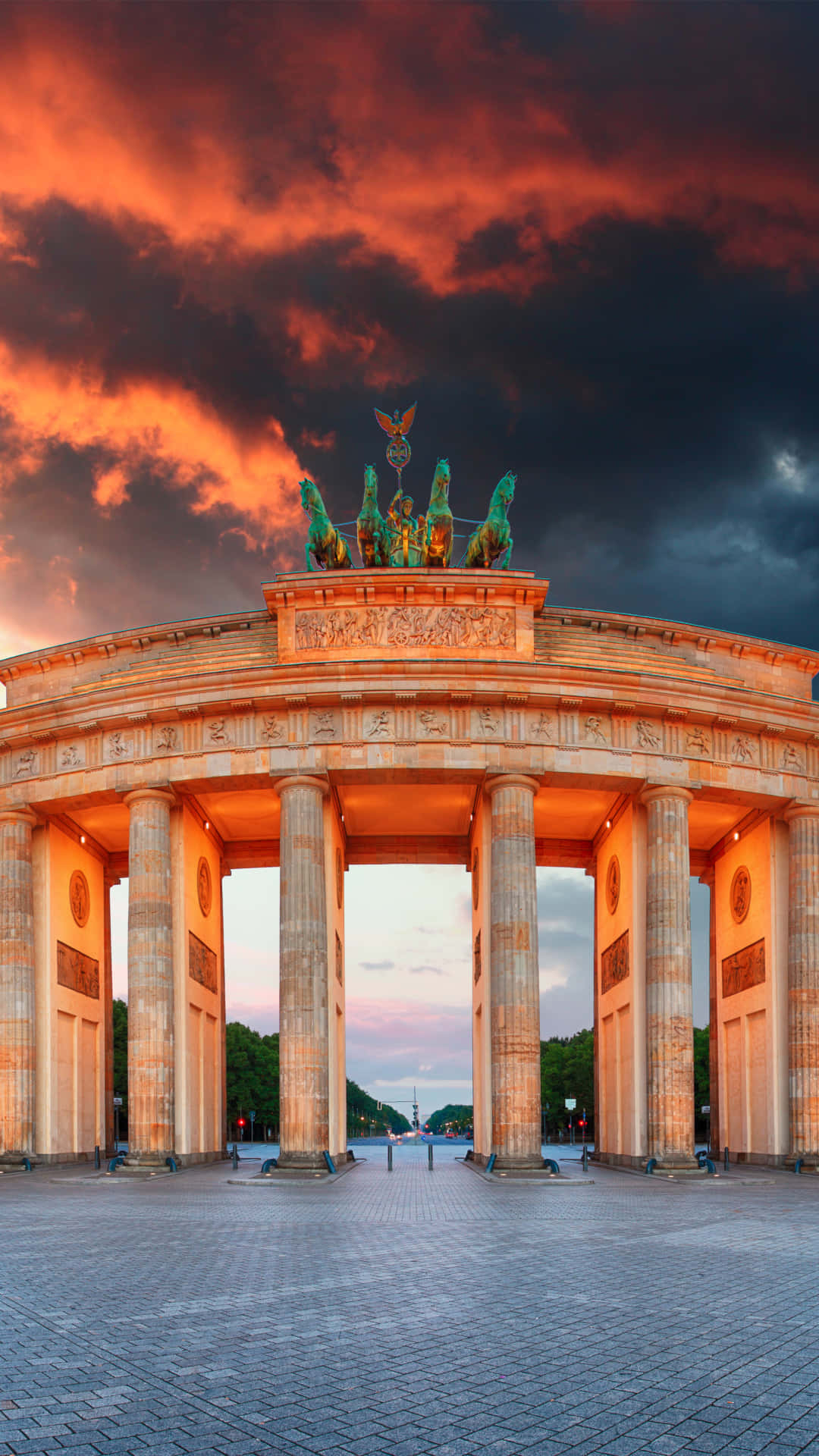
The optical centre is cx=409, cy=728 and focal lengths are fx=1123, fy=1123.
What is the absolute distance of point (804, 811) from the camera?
3959cm

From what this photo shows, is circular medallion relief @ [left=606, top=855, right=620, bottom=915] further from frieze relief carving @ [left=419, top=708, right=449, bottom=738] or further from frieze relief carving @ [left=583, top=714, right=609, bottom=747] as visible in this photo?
frieze relief carving @ [left=419, top=708, right=449, bottom=738]

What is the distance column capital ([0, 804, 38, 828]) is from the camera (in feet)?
132

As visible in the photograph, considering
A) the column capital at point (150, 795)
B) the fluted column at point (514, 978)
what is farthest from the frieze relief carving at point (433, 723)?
the column capital at point (150, 795)

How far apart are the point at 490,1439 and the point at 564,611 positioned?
113 feet

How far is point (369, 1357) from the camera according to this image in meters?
9.27

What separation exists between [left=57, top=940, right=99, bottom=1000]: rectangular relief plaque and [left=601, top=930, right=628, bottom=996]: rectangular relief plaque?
20870 millimetres

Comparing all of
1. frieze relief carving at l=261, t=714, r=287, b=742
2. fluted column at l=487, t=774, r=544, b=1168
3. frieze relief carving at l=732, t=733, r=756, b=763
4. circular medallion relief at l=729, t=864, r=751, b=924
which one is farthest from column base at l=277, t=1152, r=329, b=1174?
circular medallion relief at l=729, t=864, r=751, b=924

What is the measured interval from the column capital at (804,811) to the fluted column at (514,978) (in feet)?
32.4

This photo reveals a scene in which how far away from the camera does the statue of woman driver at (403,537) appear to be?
4278 cm

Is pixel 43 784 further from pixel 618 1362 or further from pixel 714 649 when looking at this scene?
pixel 618 1362

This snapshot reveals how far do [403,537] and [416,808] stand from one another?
34.6 feet

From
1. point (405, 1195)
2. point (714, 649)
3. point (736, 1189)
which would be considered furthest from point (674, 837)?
point (405, 1195)

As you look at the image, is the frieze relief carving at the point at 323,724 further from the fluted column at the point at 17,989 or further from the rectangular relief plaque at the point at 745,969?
the rectangular relief plaque at the point at 745,969

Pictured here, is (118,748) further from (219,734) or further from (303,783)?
(303,783)
